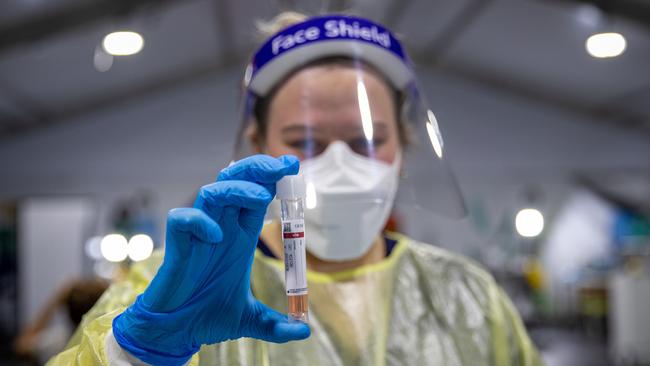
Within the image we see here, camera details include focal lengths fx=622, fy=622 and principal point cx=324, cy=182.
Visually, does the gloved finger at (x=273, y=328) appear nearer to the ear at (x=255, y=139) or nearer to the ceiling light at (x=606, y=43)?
the ear at (x=255, y=139)

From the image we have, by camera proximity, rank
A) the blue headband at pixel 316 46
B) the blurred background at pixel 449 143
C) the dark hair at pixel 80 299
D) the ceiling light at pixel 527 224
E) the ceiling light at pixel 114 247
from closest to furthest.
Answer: the blue headband at pixel 316 46 → the dark hair at pixel 80 299 → the ceiling light at pixel 114 247 → the blurred background at pixel 449 143 → the ceiling light at pixel 527 224

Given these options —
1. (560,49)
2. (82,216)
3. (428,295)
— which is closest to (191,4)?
(82,216)

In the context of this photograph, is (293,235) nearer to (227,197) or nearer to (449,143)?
(227,197)

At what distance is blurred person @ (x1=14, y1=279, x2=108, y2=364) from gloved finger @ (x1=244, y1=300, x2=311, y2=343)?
2103 mm

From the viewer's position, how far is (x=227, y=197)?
0.76 m

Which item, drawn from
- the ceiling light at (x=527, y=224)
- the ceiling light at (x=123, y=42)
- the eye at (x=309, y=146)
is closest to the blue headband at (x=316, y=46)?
the eye at (x=309, y=146)

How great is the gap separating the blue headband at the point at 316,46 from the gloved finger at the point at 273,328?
19.0 inches

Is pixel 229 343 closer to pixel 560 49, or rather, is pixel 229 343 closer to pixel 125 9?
pixel 125 9

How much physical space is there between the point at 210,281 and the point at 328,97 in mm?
A: 426

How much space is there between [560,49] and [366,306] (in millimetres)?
6473

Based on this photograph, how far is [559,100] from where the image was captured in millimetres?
8680

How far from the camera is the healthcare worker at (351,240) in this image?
104 centimetres

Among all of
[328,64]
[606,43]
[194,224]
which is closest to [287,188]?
[194,224]

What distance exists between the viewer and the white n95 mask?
3.45 ft
